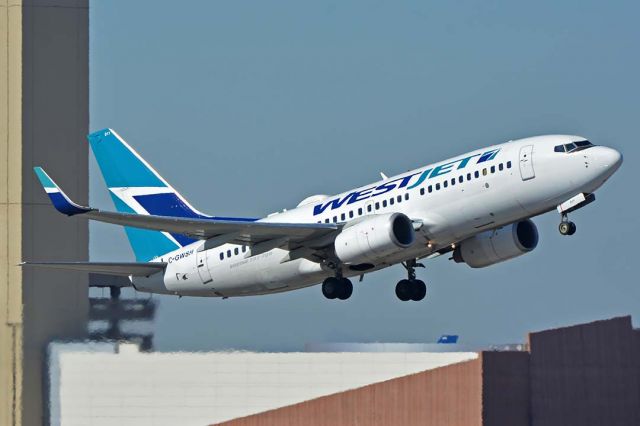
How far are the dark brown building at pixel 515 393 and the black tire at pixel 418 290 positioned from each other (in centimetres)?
296

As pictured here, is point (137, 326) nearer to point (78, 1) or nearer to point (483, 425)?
point (483, 425)

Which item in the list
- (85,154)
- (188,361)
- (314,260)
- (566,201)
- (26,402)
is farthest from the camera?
(85,154)

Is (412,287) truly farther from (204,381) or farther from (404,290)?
(204,381)

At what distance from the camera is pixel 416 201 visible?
67438 mm

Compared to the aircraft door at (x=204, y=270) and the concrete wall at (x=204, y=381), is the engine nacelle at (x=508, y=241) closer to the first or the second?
the concrete wall at (x=204, y=381)

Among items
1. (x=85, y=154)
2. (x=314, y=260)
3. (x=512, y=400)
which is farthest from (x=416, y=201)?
(x=85, y=154)

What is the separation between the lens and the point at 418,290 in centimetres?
7100

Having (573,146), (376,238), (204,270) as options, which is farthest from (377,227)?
(204,270)

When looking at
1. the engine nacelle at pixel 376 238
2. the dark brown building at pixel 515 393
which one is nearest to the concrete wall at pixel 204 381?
the dark brown building at pixel 515 393

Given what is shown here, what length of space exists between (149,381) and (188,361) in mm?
1706

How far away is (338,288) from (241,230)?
3817 mm

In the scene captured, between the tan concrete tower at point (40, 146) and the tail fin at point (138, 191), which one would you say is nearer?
the tail fin at point (138, 191)

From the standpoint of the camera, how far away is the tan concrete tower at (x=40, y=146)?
90.4 meters

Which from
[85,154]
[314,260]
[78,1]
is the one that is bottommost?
[314,260]
